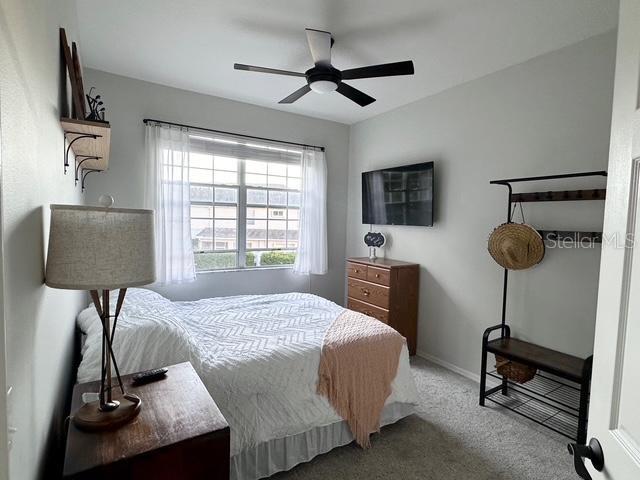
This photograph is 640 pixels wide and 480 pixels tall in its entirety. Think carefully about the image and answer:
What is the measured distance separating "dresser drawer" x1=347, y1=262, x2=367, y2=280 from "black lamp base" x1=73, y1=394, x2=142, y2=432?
2.93 meters

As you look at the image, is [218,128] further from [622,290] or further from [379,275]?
[622,290]

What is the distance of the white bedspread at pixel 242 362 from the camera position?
1.76m

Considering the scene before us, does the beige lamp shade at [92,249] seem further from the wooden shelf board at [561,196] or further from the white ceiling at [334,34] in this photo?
the wooden shelf board at [561,196]

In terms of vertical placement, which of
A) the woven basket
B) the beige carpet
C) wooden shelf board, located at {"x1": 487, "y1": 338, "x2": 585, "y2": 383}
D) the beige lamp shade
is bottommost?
the beige carpet

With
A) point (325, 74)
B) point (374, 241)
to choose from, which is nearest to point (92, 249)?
point (325, 74)

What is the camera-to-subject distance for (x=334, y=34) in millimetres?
2562

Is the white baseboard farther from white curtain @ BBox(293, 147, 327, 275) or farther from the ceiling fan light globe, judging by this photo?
the ceiling fan light globe

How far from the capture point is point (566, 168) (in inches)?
103

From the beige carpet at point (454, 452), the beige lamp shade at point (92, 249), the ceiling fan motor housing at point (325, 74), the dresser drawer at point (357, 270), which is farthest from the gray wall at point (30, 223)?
the dresser drawer at point (357, 270)

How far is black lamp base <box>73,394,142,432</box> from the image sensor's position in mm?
1146

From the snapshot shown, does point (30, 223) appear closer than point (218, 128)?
Yes

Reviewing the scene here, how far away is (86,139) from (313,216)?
3027 mm

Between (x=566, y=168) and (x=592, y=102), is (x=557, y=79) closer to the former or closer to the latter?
(x=592, y=102)

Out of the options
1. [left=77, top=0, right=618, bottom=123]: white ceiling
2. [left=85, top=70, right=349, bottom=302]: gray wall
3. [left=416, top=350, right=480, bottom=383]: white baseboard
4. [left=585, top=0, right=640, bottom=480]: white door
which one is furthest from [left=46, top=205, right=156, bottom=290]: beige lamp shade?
[left=416, top=350, right=480, bottom=383]: white baseboard
